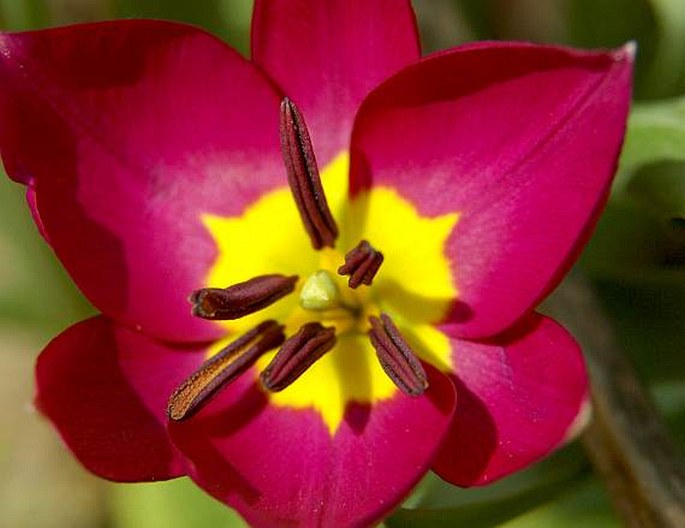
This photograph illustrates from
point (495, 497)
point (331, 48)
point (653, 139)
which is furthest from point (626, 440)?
point (331, 48)

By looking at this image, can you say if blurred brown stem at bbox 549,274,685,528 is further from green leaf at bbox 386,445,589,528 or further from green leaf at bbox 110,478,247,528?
green leaf at bbox 110,478,247,528

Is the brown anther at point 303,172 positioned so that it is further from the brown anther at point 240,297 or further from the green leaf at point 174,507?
the green leaf at point 174,507

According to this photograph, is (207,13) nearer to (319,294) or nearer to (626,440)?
(319,294)

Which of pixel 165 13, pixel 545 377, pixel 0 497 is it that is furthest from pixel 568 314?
pixel 0 497

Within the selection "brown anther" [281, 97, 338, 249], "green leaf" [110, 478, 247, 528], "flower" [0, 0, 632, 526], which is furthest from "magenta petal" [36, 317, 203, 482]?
"green leaf" [110, 478, 247, 528]

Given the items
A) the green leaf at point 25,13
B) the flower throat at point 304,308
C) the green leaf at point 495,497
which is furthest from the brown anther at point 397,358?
the green leaf at point 25,13

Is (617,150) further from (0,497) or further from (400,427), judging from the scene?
(0,497)

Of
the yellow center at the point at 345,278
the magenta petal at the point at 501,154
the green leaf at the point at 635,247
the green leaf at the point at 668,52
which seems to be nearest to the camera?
the magenta petal at the point at 501,154
